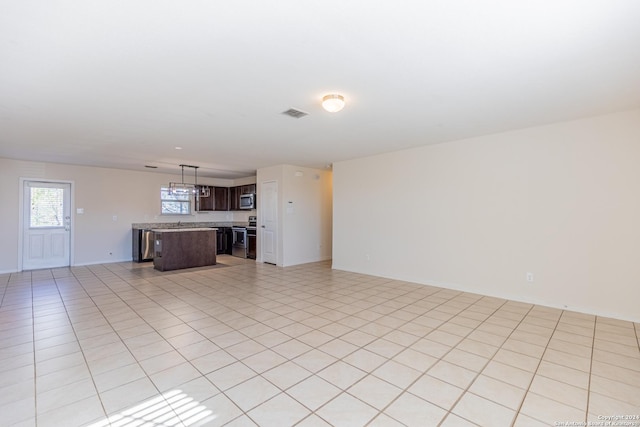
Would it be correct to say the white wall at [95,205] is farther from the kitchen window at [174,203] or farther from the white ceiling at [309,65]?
the white ceiling at [309,65]

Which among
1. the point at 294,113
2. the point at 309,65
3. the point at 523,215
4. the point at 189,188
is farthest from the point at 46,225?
the point at 523,215

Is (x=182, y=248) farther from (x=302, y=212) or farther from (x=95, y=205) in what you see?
Answer: (x=302, y=212)

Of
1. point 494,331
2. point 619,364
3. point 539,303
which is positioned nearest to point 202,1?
point 494,331

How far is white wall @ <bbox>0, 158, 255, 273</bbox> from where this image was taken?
623cm

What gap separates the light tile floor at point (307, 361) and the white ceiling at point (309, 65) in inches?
93.5

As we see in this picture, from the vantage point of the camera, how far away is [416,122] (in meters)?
3.85

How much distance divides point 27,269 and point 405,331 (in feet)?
25.7

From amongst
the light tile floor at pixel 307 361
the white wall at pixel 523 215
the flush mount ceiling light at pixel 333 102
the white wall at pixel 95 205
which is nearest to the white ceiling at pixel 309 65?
the flush mount ceiling light at pixel 333 102

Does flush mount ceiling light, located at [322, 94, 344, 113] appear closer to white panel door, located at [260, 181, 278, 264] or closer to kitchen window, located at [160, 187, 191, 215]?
white panel door, located at [260, 181, 278, 264]

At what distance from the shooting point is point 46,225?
6.71 meters

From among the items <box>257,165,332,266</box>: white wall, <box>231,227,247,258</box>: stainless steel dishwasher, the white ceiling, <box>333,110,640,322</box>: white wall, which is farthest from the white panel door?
the white ceiling

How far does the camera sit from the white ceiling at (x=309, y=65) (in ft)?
5.87

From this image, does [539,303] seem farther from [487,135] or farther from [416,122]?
[416,122]

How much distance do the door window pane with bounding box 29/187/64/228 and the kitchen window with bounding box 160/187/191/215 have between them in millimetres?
2157
